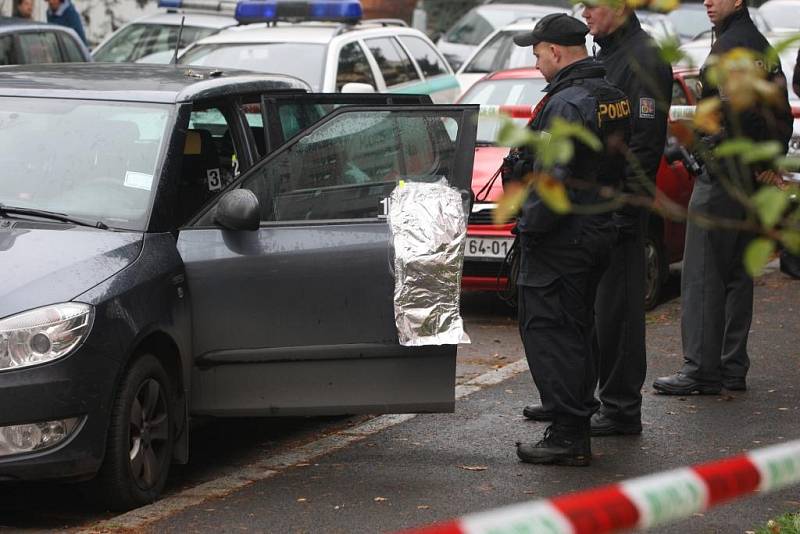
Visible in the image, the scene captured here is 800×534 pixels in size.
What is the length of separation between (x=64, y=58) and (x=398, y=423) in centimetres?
765

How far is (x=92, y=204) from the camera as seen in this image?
5.43 meters

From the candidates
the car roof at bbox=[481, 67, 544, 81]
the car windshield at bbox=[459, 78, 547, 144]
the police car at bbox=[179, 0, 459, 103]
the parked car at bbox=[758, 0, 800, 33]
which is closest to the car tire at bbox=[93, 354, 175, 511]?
the car windshield at bbox=[459, 78, 547, 144]

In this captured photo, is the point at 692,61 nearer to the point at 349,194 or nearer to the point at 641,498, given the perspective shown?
the point at 641,498

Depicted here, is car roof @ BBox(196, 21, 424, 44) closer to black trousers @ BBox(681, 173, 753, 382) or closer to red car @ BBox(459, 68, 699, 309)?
red car @ BBox(459, 68, 699, 309)

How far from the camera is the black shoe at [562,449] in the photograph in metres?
5.73

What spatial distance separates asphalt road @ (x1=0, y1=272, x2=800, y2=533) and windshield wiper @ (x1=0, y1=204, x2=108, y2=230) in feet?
3.42

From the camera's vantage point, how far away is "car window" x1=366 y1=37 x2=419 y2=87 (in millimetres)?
13648

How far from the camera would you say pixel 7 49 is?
12406mm

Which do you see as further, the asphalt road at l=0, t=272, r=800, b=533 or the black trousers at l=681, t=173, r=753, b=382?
the black trousers at l=681, t=173, r=753, b=382

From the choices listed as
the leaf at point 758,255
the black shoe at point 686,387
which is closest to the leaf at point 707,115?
the leaf at point 758,255

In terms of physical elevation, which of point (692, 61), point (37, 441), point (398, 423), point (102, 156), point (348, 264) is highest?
point (692, 61)

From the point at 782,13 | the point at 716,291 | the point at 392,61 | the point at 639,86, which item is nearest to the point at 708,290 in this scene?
the point at 716,291

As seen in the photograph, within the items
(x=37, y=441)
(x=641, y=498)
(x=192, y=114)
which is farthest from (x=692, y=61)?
(x=192, y=114)

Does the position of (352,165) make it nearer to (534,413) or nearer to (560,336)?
(560,336)
